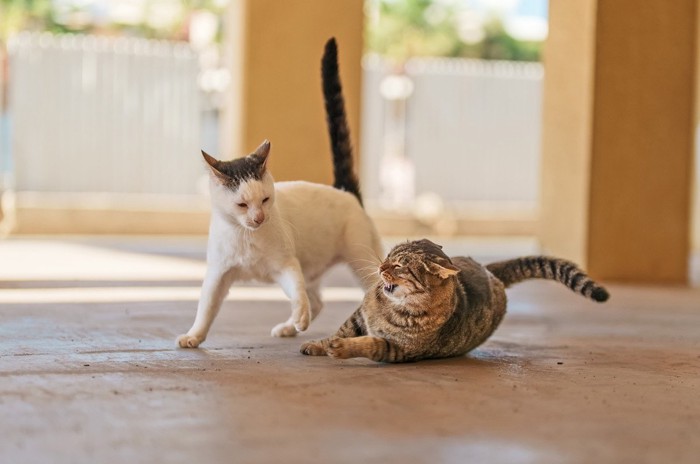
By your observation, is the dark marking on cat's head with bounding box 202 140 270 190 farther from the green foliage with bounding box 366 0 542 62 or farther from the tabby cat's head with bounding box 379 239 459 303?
the green foliage with bounding box 366 0 542 62

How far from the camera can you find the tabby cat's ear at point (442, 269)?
361 centimetres

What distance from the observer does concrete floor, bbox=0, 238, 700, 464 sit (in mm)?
2586

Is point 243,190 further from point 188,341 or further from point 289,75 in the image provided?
point 289,75

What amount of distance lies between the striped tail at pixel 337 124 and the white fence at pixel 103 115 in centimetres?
877

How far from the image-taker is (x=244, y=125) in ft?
27.7

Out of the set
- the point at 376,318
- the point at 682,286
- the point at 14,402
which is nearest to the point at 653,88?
the point at 682,286

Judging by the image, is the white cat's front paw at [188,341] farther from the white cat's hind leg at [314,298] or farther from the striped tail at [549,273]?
the striped tail at [549,273]

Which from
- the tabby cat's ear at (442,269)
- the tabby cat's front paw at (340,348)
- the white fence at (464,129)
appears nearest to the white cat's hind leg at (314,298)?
the tabby cat's front paw at (340,348)

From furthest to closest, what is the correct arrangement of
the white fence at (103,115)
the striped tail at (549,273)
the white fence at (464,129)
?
the white fence at (464,129) < the white fence at (103,115) < the striped tail at (549,273)

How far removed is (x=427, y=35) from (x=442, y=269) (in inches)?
748

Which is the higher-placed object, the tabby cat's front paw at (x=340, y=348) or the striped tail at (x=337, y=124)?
the striped tail at (x=337, y=124)

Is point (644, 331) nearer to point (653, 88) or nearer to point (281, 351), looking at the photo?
point (281, 351)

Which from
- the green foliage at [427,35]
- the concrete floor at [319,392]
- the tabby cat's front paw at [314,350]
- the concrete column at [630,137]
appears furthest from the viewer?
the green foliage at [427,35]

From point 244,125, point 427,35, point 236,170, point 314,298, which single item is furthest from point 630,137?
point 427,35
